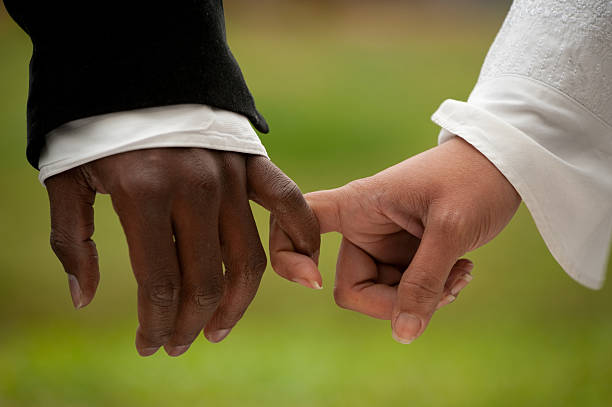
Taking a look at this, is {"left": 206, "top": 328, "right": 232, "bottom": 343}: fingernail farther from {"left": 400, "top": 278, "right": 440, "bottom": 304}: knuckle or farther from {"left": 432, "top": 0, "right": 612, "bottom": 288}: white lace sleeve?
{"left": 432, "top": 0, "right": 612, "bottom": 288}: white lace sleeve

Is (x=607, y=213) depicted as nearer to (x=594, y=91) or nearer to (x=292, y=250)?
(x=594, y=91)

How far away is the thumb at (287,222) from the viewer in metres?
0.66

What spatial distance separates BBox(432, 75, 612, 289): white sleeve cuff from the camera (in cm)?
70

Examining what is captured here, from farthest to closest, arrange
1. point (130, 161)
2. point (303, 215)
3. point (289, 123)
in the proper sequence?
1. point (289, 123)
2. point (303, 215)
3. point (130, 161)

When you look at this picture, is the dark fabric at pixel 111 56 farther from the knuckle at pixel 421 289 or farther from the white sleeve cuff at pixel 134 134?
the knuckle at pixel 421 289

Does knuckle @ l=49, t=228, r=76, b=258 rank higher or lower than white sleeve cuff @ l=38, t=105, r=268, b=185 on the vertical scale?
lower

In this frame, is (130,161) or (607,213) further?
(607,213)

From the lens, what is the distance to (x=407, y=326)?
657mm

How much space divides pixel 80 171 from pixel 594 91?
2.09 feet


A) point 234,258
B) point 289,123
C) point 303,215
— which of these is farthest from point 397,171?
point 289,123

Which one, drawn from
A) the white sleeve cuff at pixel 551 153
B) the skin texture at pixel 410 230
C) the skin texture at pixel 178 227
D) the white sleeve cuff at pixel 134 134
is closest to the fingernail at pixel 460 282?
the skin texture at pixel 410 230

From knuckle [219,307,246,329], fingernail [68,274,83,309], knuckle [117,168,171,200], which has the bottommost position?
knuckle [219,307,246,329]

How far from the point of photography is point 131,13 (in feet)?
1.90

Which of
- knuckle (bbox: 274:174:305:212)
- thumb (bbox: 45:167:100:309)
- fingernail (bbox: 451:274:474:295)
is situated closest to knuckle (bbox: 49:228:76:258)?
thumb (bbox: 45:167:100:309)
